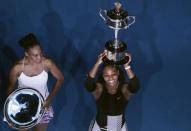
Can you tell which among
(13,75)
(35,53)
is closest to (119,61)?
(35,53)

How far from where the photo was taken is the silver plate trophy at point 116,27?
12.6 feet

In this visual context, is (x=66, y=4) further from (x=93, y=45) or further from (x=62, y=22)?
(x=93, y=45)

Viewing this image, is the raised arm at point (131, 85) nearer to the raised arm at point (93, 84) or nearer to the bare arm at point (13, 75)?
the raised arm at point (93, 84)

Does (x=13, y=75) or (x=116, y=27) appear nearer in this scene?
(x=116, y=27)

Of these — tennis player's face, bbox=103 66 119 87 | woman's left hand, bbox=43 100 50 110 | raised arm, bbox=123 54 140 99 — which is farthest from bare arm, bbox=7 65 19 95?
raised arm, bbox=123 54 140 99

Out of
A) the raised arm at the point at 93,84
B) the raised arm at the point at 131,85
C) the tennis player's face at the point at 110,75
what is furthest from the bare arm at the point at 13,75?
the raised arm at the point at 131,85

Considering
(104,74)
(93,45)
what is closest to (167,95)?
(93,45)

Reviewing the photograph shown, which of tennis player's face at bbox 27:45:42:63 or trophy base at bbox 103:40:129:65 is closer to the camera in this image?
trophy base at bbox 103:40:129:65

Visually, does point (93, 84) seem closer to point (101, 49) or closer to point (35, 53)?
point (35, 53)

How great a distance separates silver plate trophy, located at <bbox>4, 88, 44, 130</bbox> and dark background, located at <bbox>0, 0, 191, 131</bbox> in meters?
0.96

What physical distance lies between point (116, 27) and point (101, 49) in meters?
2.61

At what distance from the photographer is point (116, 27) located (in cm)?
389

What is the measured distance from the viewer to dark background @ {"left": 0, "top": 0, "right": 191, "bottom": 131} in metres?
5.84

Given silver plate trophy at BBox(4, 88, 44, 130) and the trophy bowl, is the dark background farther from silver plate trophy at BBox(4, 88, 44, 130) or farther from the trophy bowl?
the trophy bowl
